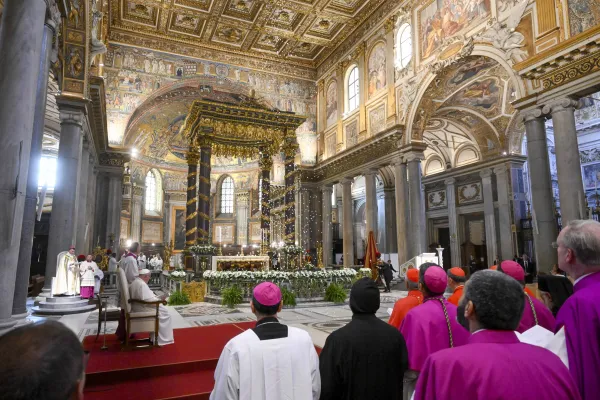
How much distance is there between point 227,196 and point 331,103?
11.2m

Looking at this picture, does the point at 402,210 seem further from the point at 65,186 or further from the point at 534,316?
the point at 534,316

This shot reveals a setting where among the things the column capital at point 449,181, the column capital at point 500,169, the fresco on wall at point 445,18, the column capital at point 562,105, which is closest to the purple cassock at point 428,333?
the column capital at point 562,105

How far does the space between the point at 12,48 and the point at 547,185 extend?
12163mm

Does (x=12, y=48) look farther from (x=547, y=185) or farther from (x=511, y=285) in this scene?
(x=547, y=185)

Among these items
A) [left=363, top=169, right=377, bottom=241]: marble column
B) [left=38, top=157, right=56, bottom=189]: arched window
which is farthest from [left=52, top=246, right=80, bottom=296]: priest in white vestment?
[left=38, top=157, right=56, bottom=189]: arched window

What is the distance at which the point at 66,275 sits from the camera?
30.5 ft

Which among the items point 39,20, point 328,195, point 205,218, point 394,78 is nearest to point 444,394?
point 39,20

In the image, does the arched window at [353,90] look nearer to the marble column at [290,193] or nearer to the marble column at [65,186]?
the marble column at [290,193]

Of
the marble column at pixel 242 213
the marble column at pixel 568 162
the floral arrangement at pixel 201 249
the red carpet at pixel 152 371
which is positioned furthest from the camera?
the marble column at pixel 242 213

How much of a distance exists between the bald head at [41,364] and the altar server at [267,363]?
4.28 ft

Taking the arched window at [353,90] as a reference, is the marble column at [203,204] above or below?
below

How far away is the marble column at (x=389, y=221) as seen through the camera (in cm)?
2352

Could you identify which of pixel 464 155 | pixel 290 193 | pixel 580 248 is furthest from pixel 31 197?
pixel 464 155

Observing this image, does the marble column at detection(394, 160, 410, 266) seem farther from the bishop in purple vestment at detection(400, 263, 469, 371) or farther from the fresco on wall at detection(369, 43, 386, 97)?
the bishop in purple vestment at detection(400, 263, 469, 371)
